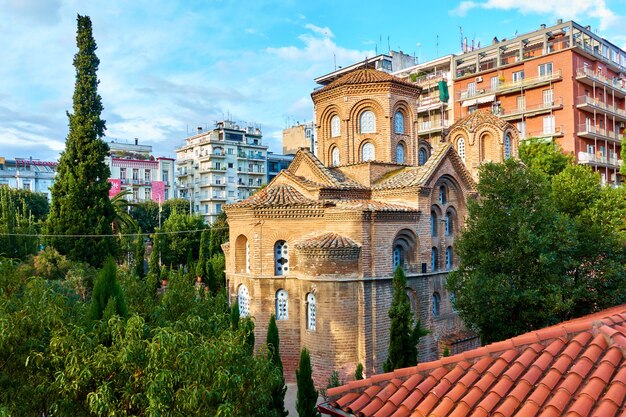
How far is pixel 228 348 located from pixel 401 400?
2.48 m

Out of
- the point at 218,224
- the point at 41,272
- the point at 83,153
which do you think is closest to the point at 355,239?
the point at 41,272

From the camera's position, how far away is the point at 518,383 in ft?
18.2

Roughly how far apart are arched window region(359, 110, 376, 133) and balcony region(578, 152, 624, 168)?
2059 cm

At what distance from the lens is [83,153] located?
2489 centimetres

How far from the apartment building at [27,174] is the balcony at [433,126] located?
42.0 metres

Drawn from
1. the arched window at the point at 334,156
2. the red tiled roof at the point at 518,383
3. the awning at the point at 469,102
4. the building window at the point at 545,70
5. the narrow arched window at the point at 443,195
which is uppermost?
the building window at the point at 545,70

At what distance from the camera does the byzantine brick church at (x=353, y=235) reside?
53.8ft

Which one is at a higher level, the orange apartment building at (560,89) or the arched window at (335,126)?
the orange apartment building at (560,89)

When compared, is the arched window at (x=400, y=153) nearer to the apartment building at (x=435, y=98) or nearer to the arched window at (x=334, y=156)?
the arched window at (x=334, y=156)

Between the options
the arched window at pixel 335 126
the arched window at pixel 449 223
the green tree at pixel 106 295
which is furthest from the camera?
the arched window at pixel 335 126

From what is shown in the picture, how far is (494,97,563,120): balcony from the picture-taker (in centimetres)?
3325

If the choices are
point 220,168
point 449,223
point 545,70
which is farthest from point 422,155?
point 220,168

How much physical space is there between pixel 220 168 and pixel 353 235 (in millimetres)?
44730

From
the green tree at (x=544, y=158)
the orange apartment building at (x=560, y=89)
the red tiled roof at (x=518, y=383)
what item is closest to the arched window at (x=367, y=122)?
the green tree at (x=544, y=158)
